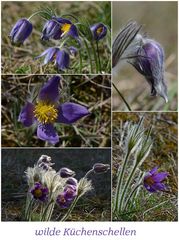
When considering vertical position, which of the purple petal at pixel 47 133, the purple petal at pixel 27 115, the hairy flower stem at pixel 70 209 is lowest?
the hairy flower stem at pixel 70 209

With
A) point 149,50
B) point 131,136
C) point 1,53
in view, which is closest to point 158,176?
point 131,136

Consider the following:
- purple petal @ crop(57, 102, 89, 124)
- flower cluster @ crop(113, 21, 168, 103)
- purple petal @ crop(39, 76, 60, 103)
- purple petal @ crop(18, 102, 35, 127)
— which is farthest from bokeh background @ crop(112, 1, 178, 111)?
purple petal @ crop(18, 102, 35, 127)

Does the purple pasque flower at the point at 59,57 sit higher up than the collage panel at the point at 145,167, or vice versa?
the purple pasque flower at the point at 59,57

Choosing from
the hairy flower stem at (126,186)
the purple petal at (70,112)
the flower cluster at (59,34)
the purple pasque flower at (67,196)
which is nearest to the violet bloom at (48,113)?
the purple petal at (70,112)

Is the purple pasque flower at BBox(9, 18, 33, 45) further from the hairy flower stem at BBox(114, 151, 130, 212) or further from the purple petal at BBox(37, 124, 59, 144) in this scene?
the hairy flower stem at BBox(114, 151, 130, 212)

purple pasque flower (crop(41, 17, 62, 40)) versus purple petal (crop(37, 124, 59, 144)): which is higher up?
purple pasque flower (crop(41, 17, 62, 40))

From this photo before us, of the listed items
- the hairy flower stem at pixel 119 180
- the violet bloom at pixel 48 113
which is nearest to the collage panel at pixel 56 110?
the violet bloom at pixel 48 113

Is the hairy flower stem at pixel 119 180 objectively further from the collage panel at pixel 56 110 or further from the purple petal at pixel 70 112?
the purple petal at pixel 70 112
